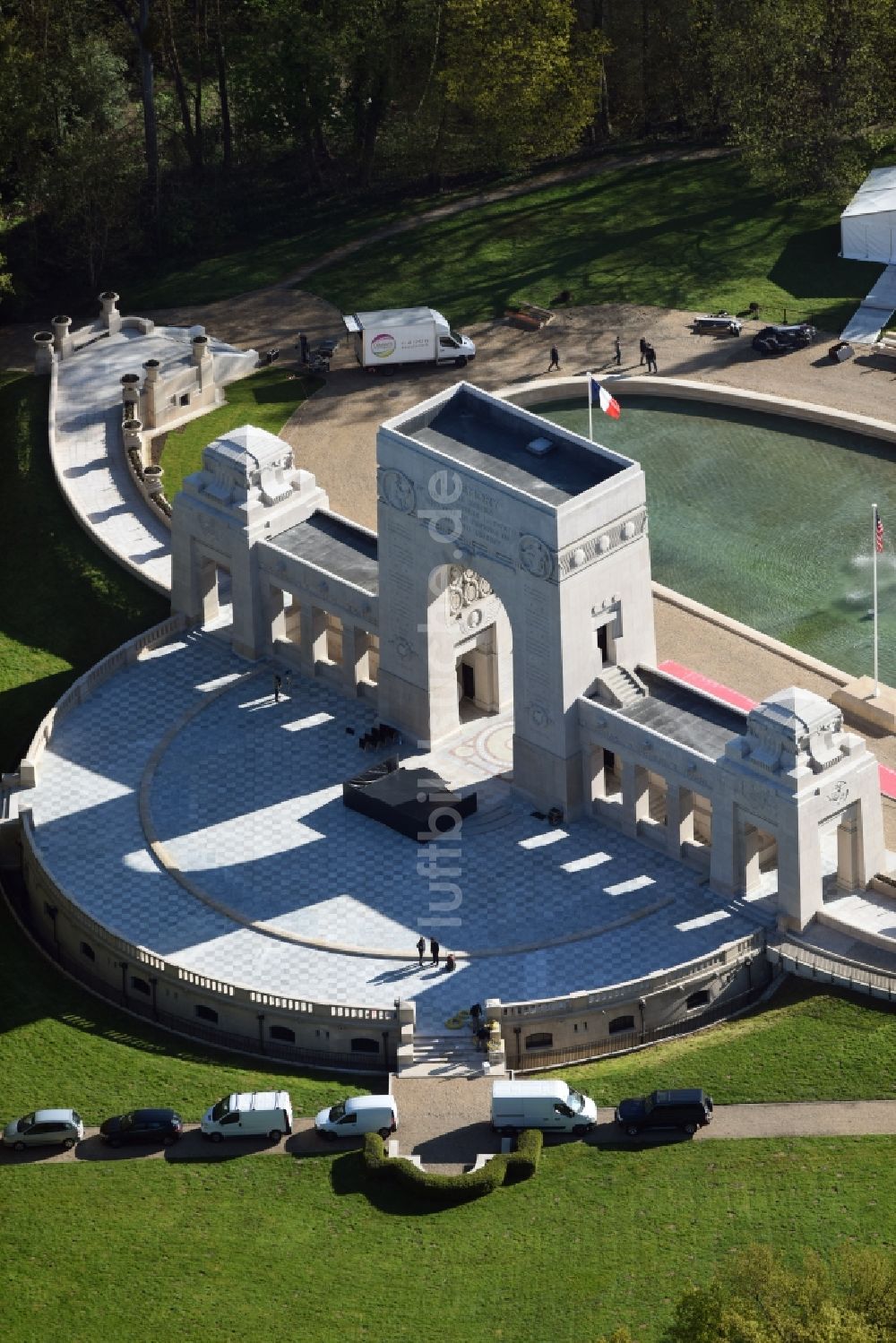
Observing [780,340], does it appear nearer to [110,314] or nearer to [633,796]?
[110,314]

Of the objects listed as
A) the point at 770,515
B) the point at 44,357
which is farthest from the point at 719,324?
the point at 44,357

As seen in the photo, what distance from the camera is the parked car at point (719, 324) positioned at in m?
172

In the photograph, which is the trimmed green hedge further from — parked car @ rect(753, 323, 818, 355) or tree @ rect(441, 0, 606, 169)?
tree @ rect(441, 0, 606, 169)

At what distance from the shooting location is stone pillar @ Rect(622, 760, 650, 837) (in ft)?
408

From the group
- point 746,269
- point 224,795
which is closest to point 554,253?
point 746,269

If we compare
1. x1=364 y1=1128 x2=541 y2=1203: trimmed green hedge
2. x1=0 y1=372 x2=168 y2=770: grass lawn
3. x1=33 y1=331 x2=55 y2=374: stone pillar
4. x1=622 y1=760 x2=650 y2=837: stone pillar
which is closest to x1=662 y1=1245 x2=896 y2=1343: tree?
x1=364 y1=1128 x2=541 y2=1203: trimmed green hedge

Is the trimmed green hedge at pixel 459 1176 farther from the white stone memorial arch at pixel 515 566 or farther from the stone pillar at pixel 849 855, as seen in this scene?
the white stone memorial arch at pixel 515 566

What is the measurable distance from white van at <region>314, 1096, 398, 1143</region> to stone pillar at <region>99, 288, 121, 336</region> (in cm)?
7739

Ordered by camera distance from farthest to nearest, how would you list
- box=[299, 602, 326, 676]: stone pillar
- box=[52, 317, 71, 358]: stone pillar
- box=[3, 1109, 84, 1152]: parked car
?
box=[52, 317, 71, 358]: stone pillar < box=[299, 602, 326, 676]: stone pillar < box=[3, 1109, 84, 1152]: parked car

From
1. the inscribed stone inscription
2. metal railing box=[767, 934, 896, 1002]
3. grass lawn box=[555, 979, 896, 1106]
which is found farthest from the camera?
the inscribed stone inscription

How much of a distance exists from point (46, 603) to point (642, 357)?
42.7 metres

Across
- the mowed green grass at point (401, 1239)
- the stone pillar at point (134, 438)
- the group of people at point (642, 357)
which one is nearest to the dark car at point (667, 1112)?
the mowed green grass at point (401, 1239)

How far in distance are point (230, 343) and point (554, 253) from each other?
23.2 m

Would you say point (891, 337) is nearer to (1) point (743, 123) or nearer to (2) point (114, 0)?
(1) point (743, 123)
